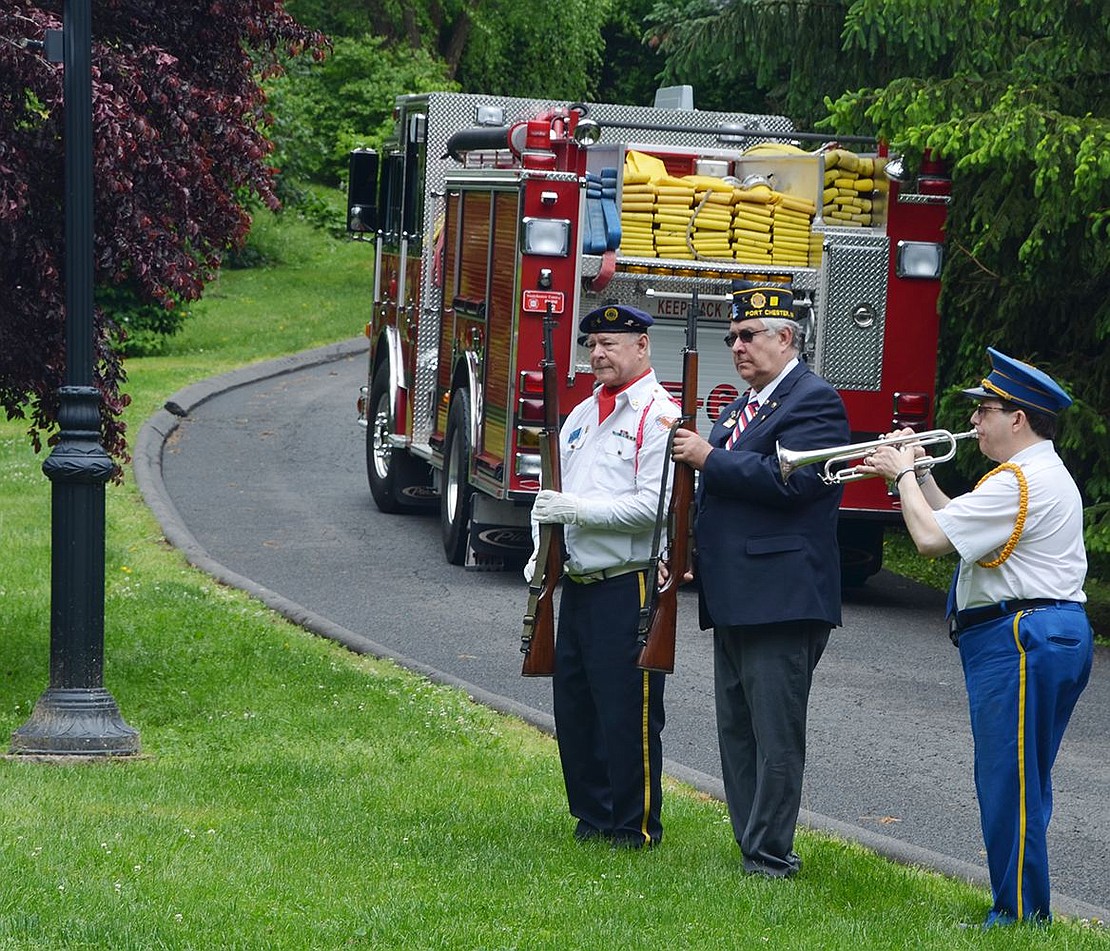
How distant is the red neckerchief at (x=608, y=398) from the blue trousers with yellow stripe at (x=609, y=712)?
0.57 metres

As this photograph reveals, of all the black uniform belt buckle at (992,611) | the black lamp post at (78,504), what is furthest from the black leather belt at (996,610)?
the black lamp post at (78,504)

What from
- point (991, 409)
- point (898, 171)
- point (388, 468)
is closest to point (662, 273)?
point (898, 171)

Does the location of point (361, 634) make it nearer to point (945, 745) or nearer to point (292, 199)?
point (945, 745)

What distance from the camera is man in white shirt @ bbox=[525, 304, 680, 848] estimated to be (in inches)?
258

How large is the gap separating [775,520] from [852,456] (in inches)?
16.0

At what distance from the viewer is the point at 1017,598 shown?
575 centimetres

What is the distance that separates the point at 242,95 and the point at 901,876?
5204 mm

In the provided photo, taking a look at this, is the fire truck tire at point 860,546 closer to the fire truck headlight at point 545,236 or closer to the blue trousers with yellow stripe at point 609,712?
the fire truck headlight at point 545,236

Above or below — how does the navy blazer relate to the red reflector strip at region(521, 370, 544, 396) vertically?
above

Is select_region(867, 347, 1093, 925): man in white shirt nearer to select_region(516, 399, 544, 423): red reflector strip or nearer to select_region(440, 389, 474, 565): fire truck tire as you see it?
select_region(516, 399, 544, 423): red reflector strip

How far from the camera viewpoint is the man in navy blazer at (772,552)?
616 cm

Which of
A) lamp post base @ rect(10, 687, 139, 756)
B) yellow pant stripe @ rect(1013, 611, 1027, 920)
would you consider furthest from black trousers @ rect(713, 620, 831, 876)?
lamp post base @ rect(10, 687, 139, 756)

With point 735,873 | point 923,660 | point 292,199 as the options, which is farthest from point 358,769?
point 292,199

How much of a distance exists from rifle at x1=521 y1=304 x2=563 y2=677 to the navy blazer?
60 centimetres
